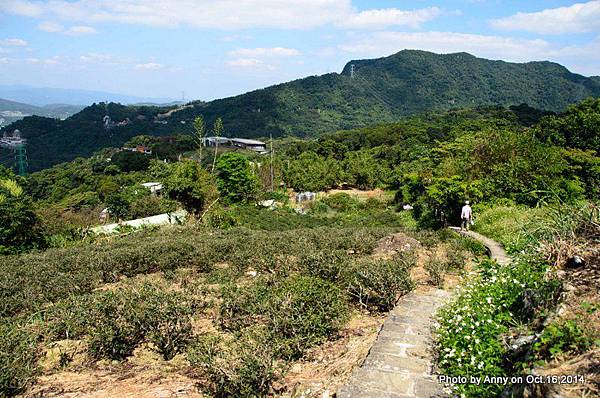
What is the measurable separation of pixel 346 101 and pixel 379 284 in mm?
134965

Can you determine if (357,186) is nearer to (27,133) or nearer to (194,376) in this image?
(194,376)

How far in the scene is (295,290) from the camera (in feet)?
15.4

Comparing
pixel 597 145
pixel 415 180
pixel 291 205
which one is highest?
pixel 597 145

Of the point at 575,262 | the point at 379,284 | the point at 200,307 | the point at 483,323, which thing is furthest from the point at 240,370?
the point at 575,262

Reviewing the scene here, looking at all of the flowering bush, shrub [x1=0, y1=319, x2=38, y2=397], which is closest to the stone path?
the flowering bush

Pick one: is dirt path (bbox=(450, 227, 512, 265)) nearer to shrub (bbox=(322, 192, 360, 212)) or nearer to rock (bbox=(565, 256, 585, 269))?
rock (bbox=(565, 256, 585, 269))

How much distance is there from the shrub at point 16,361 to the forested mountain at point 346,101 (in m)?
95.5

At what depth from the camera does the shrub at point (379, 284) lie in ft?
17.6

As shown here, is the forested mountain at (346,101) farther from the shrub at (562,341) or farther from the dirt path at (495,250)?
the shrub at (562,341)

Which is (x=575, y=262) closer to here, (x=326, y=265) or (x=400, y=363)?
(x=400, y=363)

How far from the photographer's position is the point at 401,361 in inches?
141

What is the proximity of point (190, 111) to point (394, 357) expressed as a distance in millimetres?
130667

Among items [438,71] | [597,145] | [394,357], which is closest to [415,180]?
[597,145]

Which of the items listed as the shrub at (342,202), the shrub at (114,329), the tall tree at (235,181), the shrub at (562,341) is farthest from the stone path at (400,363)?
the tall tree at (235,181)
